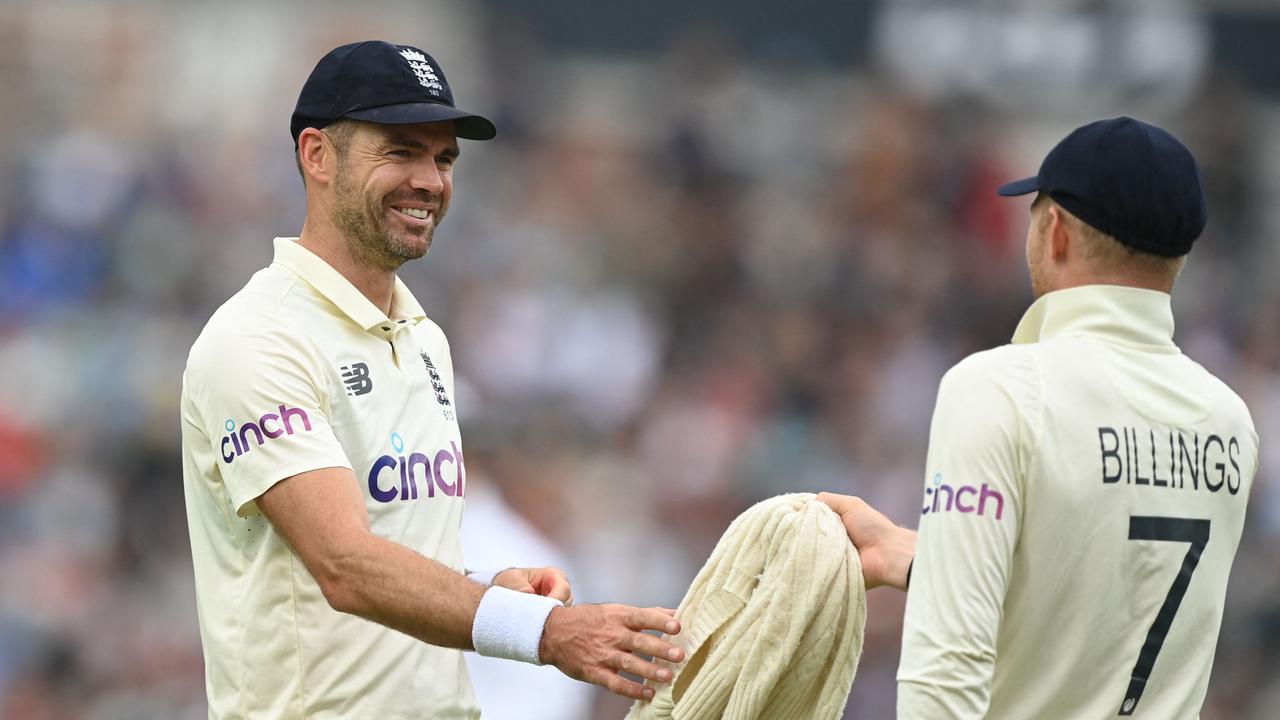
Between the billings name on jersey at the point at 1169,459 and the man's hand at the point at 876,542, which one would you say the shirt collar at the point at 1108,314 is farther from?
the man's hand at the point at 876,542

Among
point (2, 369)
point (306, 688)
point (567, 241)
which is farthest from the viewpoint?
point (567, 241)

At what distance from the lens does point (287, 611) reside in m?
3.56

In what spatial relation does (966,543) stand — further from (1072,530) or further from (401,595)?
(401,595)

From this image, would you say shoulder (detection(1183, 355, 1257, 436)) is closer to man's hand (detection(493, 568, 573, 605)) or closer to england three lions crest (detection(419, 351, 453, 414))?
man's hand (detection(493, 568, 573, 605))

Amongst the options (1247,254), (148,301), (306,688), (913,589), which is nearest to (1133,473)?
(913,589)

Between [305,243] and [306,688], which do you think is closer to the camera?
[306,688]

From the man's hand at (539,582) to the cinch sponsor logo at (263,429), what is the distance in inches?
24.5

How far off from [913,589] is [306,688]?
1.29m

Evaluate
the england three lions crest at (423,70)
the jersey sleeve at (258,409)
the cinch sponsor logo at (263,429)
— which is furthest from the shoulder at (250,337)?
the england three lions crest at (423,70)

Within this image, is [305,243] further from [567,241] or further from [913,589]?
[567,241]

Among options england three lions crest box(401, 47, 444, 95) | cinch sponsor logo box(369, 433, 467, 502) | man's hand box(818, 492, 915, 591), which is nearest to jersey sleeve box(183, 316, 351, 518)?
cinch sponsor logo box(369, 433, 467, 502)

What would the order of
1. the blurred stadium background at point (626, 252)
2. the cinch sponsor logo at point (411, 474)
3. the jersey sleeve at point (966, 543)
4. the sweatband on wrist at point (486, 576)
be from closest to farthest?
the jersey sleeve at point (966, 543), the cinch sponsor logo at point (411, 474), the sweatband on wrist at point (486, 576), the blurred stadium background at point (626, 252)

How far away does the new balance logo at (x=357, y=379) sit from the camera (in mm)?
3693

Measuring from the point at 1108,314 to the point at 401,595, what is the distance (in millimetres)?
1432
